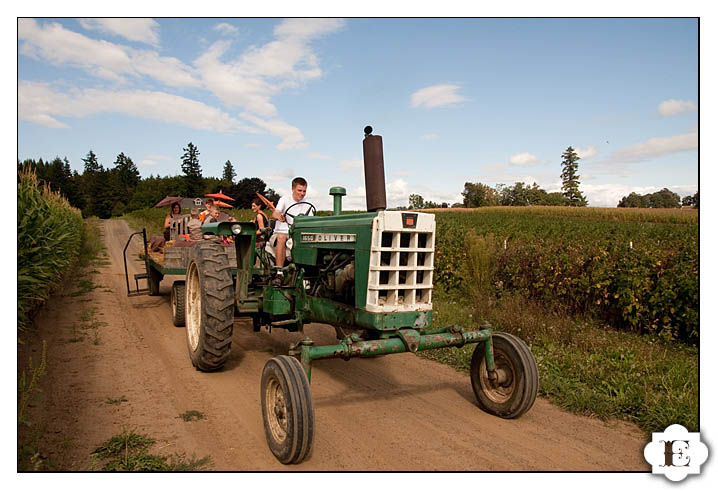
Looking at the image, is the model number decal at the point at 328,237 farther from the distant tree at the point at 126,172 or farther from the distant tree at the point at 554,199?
the distant tree at the point at 126,172

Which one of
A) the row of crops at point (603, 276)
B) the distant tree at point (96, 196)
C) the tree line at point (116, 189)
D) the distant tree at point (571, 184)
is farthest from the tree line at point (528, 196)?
the distant tree at point (96, 196)

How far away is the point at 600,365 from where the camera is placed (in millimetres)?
4844

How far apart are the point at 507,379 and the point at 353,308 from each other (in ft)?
4.57

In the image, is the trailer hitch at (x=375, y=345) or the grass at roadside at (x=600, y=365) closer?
the trailer hitch at (x=375, y=345)

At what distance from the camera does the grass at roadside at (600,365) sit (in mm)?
3920

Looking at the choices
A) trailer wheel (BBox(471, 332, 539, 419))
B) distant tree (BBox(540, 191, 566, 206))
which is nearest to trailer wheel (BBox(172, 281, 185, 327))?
trailer wheel (BBox(471, 332, 539, 419))

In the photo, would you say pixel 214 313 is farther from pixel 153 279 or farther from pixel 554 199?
pixel 554 199

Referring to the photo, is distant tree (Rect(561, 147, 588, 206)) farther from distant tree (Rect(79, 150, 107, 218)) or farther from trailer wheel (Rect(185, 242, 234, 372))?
distant tree (Rect(79, 150, 107, 218))

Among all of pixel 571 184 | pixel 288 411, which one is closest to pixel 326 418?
pixel 288 411

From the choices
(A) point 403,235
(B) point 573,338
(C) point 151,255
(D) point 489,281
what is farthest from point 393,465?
(C) point 151,255

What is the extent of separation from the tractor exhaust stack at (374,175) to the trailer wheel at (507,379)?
1498 millimetres

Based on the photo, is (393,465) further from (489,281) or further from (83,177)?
(83,177)

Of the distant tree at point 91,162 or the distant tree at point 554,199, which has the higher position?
the distant tree at point 91,162

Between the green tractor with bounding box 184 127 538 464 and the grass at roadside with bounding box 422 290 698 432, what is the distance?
0.84 m
